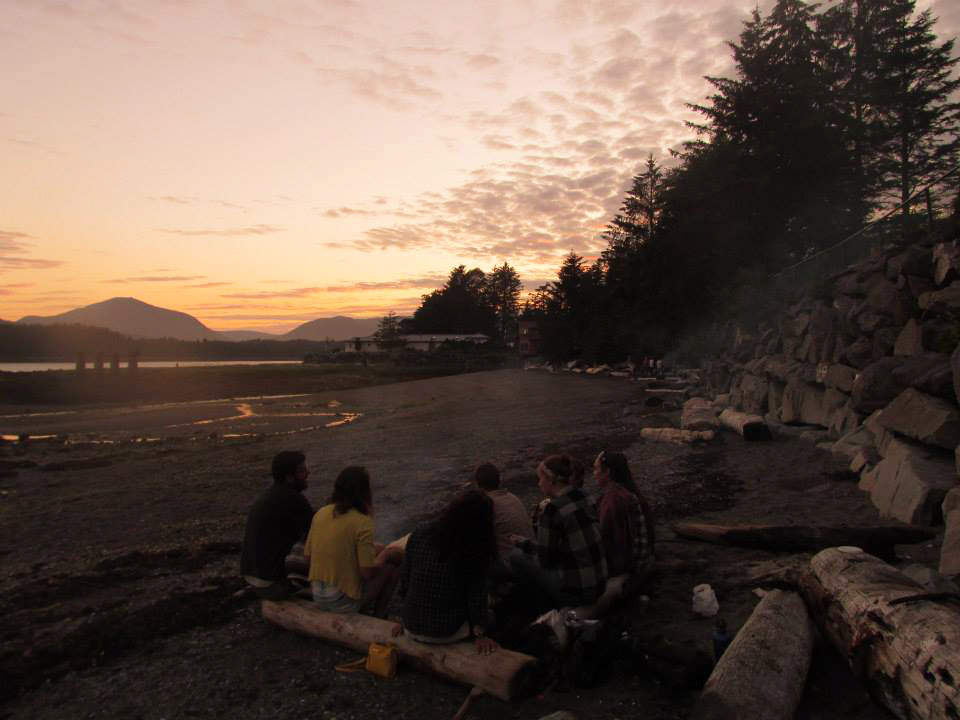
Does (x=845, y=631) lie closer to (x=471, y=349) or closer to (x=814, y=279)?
(x=814, y=279)

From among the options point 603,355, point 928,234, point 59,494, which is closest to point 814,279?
point 928,234

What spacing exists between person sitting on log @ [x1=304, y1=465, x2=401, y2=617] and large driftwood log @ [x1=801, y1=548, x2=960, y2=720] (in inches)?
155

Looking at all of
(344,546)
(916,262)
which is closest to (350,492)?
(344,546)

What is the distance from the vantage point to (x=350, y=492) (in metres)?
5.69

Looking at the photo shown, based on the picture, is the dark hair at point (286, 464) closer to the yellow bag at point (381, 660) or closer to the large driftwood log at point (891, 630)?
the yellow bag at point (381, 660)

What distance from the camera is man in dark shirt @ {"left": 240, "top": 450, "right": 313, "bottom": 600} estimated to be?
20.1ft

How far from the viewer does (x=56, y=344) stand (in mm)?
116438

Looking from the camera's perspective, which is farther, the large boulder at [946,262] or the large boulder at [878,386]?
the large boulder at [878,386]

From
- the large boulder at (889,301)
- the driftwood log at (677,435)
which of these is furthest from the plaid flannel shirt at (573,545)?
the driftwood log at (677,435)

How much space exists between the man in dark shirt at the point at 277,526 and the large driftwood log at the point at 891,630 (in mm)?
4820

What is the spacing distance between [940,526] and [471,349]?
97.5 m

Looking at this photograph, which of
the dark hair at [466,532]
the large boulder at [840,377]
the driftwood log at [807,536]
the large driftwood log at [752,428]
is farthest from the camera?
the large driftwood log at [752,428]

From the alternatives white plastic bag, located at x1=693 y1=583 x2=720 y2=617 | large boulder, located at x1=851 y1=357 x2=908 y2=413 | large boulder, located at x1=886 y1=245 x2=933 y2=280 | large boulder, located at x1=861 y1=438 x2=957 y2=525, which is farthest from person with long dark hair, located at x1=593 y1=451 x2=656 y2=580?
large boulder, located at x1=886 y1=245 x2=933 y2=280

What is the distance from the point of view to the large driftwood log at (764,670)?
3975 millimetres
